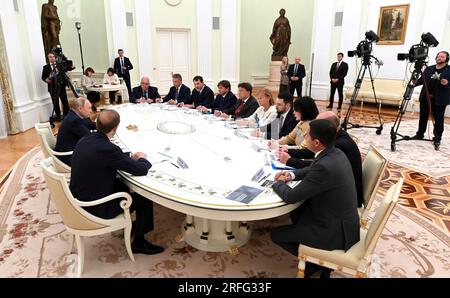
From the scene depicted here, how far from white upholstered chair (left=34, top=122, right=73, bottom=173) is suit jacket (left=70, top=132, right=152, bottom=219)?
1012 millimetres

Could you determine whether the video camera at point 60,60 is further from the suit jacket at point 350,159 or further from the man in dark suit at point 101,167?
the suit jacket at point 350,159

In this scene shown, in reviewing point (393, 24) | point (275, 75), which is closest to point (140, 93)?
point (275, 75)

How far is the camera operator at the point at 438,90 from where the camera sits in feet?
17.2

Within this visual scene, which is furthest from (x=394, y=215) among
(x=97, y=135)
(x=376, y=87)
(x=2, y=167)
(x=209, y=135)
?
(x=376, y=87)

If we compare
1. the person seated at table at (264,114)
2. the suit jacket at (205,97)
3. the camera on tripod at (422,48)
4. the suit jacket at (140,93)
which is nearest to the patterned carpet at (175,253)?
the person seated at table at (264,114)

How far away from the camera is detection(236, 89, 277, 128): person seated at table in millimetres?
3881

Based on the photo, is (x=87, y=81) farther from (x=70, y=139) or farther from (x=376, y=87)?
(x=376, y=87)

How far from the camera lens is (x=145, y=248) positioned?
2703mm

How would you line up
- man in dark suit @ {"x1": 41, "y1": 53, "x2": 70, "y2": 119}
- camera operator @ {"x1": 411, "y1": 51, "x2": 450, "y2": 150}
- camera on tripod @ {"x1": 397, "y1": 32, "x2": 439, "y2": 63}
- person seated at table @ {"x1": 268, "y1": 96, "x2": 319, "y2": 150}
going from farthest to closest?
man in dark suit @ {"x1": 41, "y1": 53, "x2": 70, "y2": 119}
camera operator @ {"x1": 411, "y1": 51, "x2": 450, "y2": 150}
camera on tripod @ {"x1": 397, "y1": 32, "x2": 439, "y2": 63}
person seated at table @ {"x1": 268, "y1": 96, "x2": 319, "y2": 150}

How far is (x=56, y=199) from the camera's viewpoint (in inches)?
88.7

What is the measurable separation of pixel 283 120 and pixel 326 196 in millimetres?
1803

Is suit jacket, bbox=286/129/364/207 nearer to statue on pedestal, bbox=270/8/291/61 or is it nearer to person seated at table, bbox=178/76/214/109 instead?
person seated at table, bbox=178/76/214/109

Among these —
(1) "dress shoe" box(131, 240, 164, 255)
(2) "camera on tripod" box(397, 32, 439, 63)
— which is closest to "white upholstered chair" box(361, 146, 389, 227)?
(1) "dress shoe" box(131, 240, 164, 255)

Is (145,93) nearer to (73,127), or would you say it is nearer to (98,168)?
(73,127)
